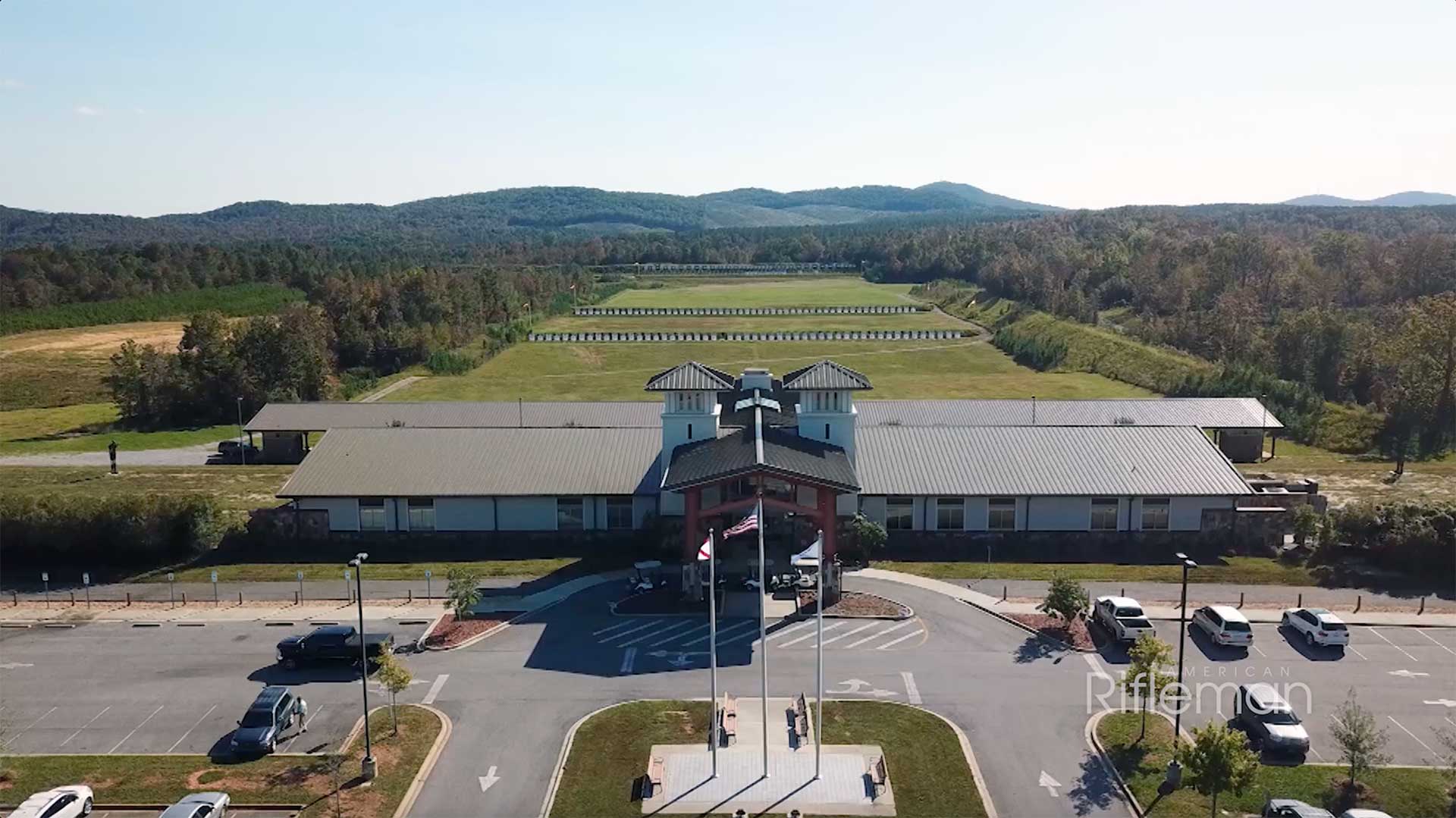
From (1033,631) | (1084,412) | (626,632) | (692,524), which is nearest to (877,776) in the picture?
(1033,631)

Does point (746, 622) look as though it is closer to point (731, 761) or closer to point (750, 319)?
point (731, 761)

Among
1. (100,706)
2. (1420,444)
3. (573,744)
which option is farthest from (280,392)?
(1420,444)

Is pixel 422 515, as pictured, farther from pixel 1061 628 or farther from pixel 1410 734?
pixel 1410 734

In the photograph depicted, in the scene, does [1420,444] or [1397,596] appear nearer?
[1397,596]

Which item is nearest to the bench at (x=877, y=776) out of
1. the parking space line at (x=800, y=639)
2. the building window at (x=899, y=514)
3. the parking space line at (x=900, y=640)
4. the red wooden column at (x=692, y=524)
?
the parking space line at (x=800, y=639)

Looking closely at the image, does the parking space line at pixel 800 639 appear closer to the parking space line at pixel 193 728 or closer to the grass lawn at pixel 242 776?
the grass lawn at pixel 242 776

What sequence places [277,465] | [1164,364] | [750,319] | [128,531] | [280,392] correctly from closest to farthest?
1. [128,531]
2. [277,465]
3. [280,392]
4. [1164,364]
5. [750,319]
